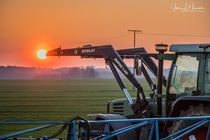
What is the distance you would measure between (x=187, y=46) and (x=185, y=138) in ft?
5.82

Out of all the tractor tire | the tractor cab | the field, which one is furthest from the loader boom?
the field

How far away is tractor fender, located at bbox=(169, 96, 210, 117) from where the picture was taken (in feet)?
20.6

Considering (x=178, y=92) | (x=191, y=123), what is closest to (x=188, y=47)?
(x=178, y=92)

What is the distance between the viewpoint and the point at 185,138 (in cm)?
664

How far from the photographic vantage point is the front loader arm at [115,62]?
30.4 ft

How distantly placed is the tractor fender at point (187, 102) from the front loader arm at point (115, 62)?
81.3 inches

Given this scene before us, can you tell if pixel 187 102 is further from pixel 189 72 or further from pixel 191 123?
pixel 189 72

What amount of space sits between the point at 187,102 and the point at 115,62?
3928 millimetres

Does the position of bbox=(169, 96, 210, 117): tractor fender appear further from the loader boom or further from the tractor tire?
the loader boom

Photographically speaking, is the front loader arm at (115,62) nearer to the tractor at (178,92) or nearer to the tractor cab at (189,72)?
the tractor at (178,92)

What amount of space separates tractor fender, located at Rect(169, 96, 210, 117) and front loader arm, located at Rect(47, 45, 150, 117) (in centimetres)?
207

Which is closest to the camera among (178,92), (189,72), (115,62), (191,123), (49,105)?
(191,123)

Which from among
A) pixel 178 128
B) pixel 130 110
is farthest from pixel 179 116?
pixel 130 110

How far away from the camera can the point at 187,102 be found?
6691mm
